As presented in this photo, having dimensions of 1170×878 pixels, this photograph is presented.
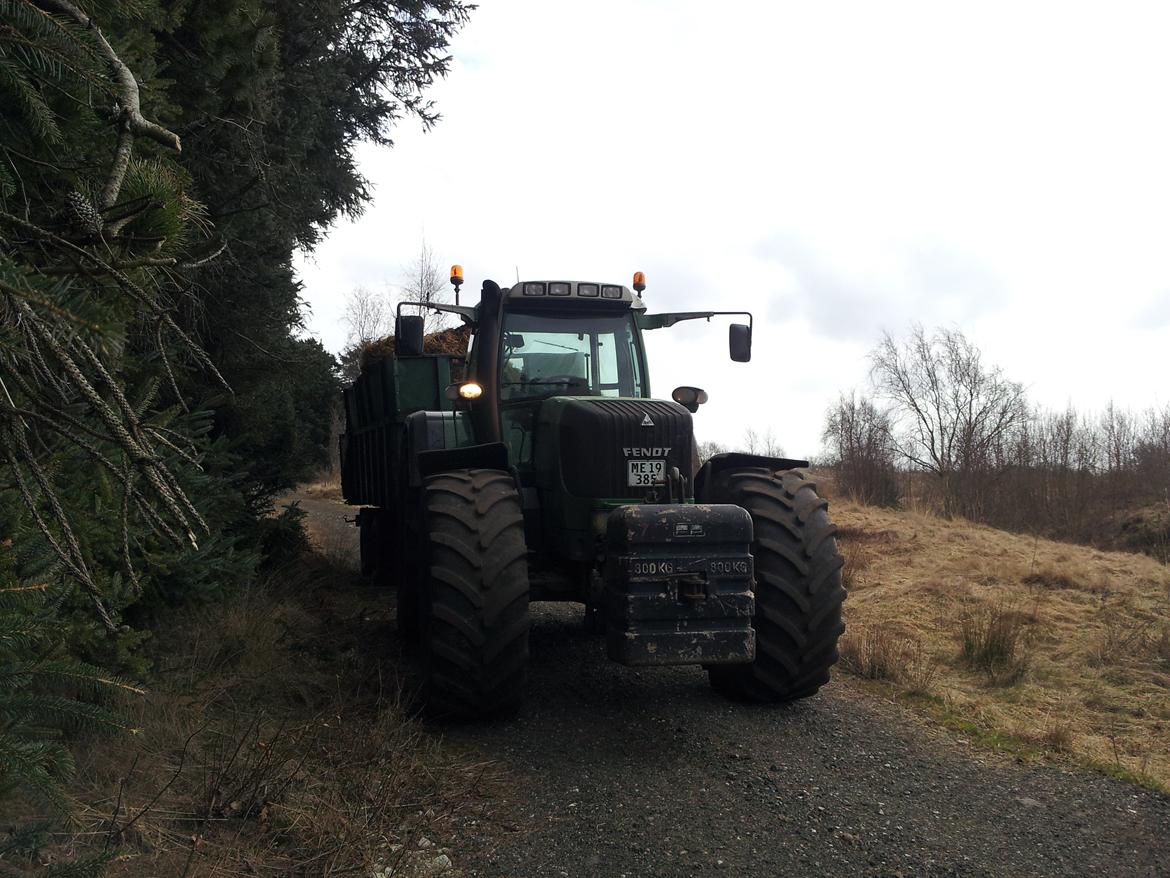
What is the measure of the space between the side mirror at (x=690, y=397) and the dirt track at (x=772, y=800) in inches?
81.0

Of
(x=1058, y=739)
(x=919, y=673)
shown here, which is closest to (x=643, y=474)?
(x=919, y=673)

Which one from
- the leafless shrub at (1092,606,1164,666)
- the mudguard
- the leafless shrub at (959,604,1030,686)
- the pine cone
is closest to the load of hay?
the mudguard

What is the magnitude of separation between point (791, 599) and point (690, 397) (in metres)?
1.89

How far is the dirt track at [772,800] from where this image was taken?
154 inches

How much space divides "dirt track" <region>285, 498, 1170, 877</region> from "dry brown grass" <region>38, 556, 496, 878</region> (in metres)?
0.32

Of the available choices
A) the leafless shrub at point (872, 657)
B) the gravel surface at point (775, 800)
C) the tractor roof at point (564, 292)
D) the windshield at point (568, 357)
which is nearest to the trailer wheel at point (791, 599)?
the gravel surface at point (775, 800)

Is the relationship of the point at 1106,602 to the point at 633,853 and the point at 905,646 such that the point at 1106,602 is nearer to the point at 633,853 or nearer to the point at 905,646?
the point at 905,646

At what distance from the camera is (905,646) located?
8078mm

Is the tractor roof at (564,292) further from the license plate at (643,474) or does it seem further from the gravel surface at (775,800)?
the gravel surface at (775,800)

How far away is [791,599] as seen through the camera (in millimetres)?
5676

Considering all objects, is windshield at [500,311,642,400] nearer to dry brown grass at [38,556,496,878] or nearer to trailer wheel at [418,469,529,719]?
trailer wheel at [418,469,529,719]

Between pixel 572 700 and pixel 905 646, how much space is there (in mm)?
3412

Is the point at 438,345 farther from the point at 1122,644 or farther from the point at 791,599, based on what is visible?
the point at 1122,644

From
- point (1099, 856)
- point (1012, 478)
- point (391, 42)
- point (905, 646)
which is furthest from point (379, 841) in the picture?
point (1012, 478)
